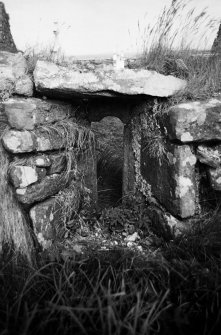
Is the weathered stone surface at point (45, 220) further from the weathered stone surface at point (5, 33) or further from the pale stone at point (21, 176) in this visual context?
the weathered stone surface at point (5, 33)

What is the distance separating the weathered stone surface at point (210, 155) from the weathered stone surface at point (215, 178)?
50 millimetres

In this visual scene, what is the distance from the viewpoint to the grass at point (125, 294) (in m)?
1.54

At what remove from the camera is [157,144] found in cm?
273

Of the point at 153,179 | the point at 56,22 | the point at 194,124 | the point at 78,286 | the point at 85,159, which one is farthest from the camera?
the point at 85,159

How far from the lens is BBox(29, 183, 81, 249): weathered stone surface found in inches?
104

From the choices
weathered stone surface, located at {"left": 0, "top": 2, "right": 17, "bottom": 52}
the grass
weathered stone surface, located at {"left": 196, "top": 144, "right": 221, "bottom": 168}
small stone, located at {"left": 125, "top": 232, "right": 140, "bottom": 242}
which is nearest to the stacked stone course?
weathered stone surface, located at {"left": 196, "top": 144, "right": 221, "bottom": 168}

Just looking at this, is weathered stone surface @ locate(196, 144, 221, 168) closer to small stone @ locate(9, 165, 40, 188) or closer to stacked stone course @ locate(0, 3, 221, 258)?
stacked stone course @ locate(0, 3, 221, 258)

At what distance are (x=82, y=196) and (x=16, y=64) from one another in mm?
1766

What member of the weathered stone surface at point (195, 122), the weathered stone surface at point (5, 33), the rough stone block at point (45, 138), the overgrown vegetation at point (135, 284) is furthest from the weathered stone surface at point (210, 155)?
the weathered stone surface at point (5, 33)

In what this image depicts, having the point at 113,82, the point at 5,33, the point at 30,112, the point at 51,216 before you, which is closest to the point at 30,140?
the point at 30,112

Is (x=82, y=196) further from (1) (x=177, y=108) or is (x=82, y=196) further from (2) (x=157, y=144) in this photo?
(1) (x=177, y=108)

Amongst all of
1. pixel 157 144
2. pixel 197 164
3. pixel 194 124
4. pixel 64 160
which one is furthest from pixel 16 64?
pixel 197 164

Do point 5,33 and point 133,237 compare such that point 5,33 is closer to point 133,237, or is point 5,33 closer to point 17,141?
point 17,141

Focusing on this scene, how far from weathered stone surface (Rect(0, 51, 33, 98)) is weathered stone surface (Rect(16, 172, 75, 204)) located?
37.5 inches
